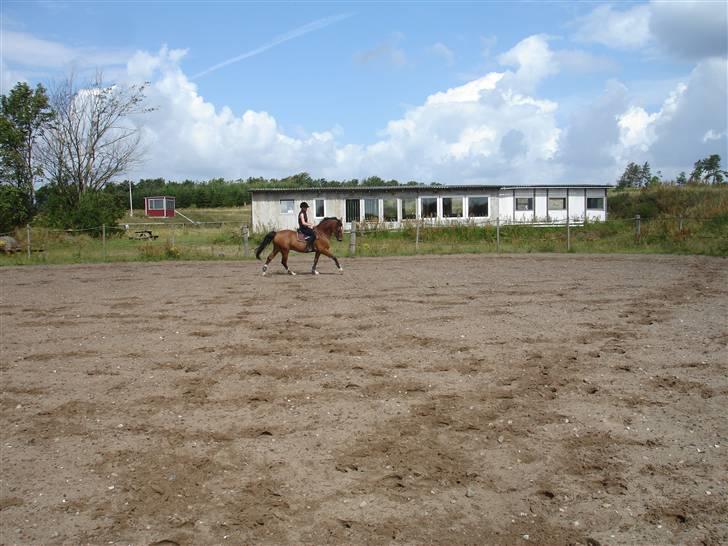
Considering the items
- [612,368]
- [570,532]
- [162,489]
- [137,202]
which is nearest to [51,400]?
[162,489]

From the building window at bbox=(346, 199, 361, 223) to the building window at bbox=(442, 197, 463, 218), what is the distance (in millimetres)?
4960

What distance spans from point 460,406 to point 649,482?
6.03 feet

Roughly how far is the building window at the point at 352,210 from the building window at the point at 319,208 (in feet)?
4.58

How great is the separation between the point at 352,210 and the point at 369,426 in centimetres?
3328

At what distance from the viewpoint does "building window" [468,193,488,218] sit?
127 feet

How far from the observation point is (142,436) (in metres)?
5.36

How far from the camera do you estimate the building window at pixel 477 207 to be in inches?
1529

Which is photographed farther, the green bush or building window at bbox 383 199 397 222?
building window at bbox 383 199 397 222

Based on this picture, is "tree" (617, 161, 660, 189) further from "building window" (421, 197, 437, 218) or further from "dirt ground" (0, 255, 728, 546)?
"dirt ground" (0, 255, 728, 546)

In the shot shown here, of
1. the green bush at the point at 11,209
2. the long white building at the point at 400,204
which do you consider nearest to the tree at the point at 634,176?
the long white building at the point at 400,204

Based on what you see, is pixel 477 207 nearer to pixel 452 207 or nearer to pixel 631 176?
pixel 452 207

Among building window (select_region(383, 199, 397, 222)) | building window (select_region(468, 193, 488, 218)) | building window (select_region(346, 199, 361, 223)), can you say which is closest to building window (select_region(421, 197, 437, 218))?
building window (select_region(383, 199, 397, 222))

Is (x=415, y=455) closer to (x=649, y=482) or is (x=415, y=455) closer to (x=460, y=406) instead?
(x=460, y=406)

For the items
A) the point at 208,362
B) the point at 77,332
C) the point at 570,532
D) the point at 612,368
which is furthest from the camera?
the point at 77,332
